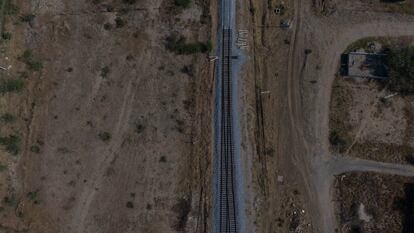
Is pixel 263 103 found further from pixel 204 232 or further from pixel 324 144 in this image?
pixel 204 232

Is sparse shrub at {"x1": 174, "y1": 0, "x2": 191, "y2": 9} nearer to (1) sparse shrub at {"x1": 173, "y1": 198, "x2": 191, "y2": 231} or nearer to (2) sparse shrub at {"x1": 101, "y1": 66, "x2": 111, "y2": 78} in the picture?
(2) sparse shrub at {"x1": 101, "y1": 66, "x2": 111, "y2": 78}

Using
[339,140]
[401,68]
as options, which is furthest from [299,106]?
[401,68]

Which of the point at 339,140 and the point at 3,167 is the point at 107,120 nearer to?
the point at 3,167

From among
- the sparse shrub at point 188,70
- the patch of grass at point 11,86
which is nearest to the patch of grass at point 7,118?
the patch of grass at point 11,86

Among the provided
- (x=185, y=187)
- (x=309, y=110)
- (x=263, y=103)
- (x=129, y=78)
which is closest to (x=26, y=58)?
(x=129, y=78)

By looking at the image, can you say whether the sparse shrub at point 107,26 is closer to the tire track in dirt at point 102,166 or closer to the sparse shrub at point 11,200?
the tire track in dirt at point 102,166

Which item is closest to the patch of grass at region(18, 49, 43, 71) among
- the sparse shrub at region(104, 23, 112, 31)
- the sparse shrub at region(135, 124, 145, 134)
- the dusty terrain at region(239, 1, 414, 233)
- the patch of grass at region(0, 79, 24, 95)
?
the patch of grass at region(0, 79, 24, 95)
